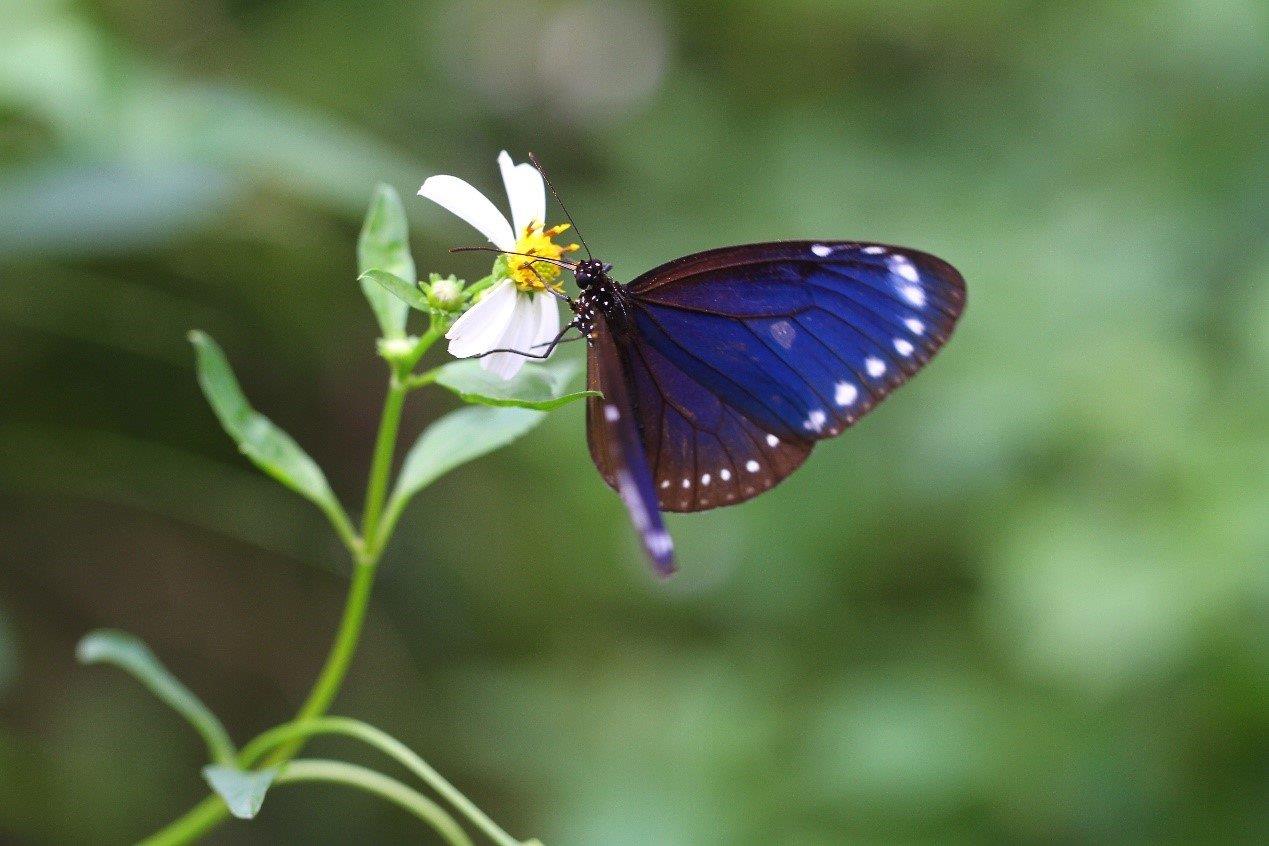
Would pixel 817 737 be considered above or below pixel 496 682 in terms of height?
below

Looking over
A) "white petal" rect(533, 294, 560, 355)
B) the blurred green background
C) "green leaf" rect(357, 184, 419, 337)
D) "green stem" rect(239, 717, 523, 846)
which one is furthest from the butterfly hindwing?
the blurred green background

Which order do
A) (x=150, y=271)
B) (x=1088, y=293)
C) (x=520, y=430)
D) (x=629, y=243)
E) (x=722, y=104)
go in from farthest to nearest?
(x=722, y=104) < (x=629, y=243) < (x=1088, y=293) < (x=150, y=271) < (x=520, y=430)

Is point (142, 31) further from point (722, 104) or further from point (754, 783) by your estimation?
point (754, 783)

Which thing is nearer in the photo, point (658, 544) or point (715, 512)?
point (658, 544)

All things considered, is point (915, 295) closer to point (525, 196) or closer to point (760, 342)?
point (760, 342)

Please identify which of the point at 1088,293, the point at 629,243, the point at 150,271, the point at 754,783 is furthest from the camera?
the point at 629,243

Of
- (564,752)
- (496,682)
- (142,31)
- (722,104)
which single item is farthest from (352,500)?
(722,104)

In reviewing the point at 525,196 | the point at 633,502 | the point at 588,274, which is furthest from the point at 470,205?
the point at 633,502

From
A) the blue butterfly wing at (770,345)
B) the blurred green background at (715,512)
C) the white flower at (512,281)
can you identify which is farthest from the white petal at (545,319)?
the blurred green background at (715,512)
